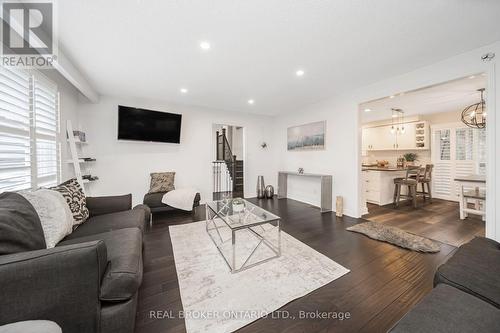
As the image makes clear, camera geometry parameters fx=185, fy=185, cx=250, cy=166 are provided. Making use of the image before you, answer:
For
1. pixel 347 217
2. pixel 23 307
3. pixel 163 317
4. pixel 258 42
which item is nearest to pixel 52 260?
pixel 23 307

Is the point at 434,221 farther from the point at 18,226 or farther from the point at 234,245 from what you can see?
the point at 18,226

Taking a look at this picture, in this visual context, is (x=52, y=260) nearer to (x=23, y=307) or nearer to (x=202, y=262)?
(x=23, y=307)

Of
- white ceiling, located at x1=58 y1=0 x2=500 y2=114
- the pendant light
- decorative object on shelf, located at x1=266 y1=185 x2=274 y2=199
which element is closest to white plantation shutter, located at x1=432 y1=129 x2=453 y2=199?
the pendant light

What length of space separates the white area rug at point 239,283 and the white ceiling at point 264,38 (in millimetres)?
2499

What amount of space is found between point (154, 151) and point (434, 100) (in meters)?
6.38

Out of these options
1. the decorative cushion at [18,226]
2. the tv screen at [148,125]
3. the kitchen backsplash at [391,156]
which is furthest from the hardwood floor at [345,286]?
the kitchen backsplash at [391,156]

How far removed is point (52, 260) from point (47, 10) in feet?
7.10

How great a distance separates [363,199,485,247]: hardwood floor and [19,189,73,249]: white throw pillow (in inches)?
172

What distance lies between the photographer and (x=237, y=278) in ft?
6.00

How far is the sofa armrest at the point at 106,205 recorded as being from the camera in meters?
2.32

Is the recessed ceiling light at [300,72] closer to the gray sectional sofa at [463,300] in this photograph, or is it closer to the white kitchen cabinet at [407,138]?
the gray sectional sofa at [463,300]

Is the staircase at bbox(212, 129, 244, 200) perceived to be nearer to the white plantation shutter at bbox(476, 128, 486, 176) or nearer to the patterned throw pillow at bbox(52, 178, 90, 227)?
the patterned throw pillow at bbox(52, 178, 90, 227)

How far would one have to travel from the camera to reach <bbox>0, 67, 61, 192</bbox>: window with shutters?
5.81 feet

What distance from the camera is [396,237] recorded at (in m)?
2.67
